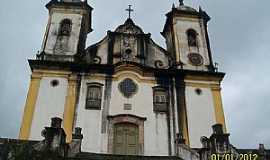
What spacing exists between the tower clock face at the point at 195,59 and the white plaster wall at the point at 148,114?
318cm

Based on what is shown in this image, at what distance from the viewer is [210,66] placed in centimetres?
2172

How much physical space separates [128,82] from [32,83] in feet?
16.5

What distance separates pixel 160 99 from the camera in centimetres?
1983

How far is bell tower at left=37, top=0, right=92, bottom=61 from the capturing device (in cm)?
2116

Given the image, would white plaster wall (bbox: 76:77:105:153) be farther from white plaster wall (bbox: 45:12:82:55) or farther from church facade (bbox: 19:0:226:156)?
white plaster wall (bbox: 45:12:82:55)

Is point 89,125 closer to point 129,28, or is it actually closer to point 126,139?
point 126,139

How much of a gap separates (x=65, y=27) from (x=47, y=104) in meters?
5.65

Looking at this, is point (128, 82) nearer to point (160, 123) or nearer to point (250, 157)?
point (160, 123)

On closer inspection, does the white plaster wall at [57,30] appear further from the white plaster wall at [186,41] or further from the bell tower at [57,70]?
the white plaster wall at [186,41]

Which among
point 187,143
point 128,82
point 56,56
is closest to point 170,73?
point 128,82

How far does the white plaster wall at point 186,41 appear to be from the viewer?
21953 mm

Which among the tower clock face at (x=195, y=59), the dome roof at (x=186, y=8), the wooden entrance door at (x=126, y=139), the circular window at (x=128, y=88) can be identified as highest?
the dome roof at (x=186, y=8)

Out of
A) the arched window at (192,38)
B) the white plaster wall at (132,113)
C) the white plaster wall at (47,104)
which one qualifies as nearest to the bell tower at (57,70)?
the white plaster wall at (47,104)

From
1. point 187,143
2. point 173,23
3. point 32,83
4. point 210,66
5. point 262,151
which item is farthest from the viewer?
point 173,23
